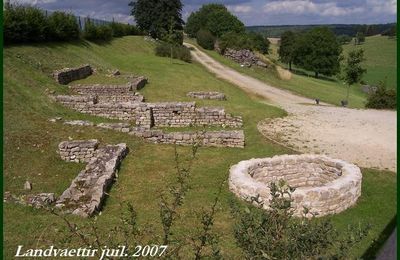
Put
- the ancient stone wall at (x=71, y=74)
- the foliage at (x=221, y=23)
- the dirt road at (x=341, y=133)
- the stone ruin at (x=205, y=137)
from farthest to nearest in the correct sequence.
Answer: the foliage at (x=221, y=23) < the ancient stone wall at (x=71, y=74) < the stone ruin at (x=205, y=137) < the dirt road at (x=341, y=133)

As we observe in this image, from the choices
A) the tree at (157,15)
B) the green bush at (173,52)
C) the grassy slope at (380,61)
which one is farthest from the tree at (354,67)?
the grassy slope at (380,61)

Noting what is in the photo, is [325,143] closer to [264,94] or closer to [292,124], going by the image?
[292,124]

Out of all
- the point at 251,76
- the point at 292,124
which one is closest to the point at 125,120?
the point at 292,124

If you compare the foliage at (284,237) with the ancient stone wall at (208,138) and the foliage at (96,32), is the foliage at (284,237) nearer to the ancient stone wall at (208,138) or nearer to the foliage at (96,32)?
the ancient stone wall at (208,138)

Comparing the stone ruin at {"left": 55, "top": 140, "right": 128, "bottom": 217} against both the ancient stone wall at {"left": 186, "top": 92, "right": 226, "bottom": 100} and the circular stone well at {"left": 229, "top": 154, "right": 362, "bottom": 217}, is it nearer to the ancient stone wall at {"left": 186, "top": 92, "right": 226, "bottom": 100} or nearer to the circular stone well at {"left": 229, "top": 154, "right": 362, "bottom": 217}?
the circular stone well at {"left": 229, "top": 154, "right": 362, "bottom": 217}

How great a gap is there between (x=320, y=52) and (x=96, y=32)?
121 ft

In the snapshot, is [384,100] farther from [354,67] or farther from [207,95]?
[207,95]

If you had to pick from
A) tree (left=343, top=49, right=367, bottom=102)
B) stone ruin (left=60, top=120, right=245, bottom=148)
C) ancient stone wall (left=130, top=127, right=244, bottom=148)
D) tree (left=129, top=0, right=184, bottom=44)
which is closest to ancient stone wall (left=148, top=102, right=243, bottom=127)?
stone ruin (left=60, top=120, right=245, bottom=148)

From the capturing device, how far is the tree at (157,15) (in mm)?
55969

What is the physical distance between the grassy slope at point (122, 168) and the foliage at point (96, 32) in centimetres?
1211

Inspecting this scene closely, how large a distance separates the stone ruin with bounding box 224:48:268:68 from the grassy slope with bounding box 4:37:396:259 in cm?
2731

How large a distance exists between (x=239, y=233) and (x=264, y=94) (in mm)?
26160

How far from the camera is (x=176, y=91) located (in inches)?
1031

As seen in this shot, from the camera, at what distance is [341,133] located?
17.5 meters
